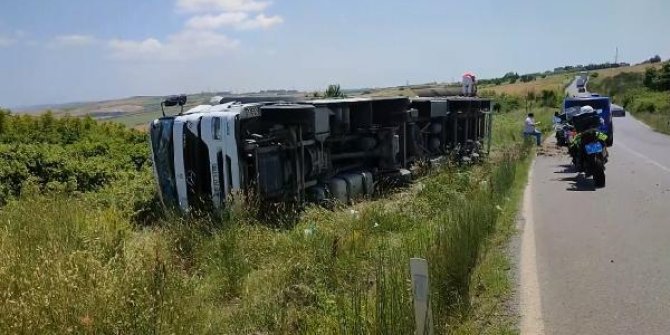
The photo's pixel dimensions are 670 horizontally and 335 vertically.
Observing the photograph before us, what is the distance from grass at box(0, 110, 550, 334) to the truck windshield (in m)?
1.08

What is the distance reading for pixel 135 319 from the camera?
3889 mm

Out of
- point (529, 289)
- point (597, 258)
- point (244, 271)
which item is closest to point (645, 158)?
point (597, 258)

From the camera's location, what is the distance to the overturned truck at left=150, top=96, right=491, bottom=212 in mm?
9477

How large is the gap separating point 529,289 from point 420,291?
2.75 metres

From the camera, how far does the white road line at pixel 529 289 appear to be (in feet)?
16.6

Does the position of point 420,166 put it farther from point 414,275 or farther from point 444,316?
point 414,275

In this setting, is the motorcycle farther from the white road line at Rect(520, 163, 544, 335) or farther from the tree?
the tree

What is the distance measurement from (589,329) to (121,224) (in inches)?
216

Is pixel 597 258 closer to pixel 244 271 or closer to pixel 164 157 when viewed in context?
pixel 244 271

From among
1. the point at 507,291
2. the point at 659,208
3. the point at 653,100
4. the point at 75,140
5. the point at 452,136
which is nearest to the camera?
the point at 507,291

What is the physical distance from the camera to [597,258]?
707 cm

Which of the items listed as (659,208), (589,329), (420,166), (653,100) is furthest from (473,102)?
(653,100)

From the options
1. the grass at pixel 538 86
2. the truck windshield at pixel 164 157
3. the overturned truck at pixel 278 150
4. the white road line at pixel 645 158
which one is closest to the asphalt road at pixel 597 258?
the white road line at pixel 645 158

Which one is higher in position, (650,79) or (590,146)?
(590,146)
